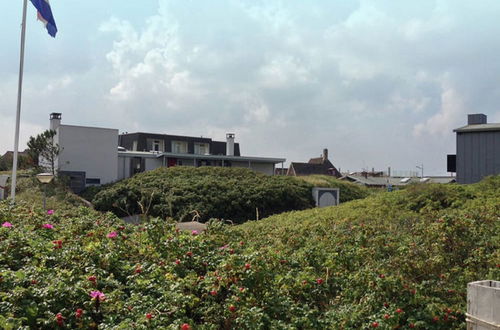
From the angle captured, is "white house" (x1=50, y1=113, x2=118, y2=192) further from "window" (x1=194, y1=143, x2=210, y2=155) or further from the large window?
"window" (x1=194, y1=143, x2=210, y2=155)

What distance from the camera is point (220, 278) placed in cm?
400

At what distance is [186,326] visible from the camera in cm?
331

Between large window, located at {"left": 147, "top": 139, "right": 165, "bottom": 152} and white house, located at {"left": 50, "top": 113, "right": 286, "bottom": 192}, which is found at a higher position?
large window, located at {"left": 147, "top": 139, "right": 165, "bottom": 152}

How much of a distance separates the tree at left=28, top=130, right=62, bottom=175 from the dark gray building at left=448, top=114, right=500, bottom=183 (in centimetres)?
1906

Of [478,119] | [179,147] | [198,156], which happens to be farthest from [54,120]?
[478,119]

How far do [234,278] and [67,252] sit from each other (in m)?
1.43

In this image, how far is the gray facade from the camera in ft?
50.2

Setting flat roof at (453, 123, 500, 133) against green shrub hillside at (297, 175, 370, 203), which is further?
green shrub hillside at (297, 175, 370, 203)

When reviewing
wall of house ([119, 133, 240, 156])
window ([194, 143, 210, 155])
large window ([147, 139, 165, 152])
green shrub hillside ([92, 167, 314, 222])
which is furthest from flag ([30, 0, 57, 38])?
window ([194, 143, 210, 155])

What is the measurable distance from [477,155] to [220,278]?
45.9 ft

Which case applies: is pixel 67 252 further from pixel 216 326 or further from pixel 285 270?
pixel 285 270

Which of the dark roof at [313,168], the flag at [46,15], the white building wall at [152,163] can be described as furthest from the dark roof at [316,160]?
the flag at [46,15]

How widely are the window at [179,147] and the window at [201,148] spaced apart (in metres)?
0.97

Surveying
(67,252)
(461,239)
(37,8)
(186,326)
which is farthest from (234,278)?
(37,8)
